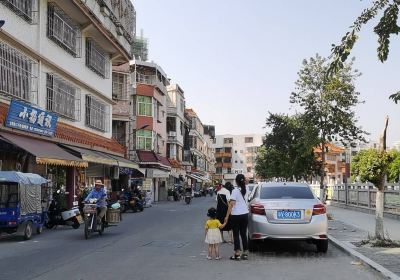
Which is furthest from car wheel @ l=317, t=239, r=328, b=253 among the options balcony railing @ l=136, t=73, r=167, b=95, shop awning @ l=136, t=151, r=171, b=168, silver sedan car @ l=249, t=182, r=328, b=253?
balcony railing @ l=136, t=73, r=167, b=95

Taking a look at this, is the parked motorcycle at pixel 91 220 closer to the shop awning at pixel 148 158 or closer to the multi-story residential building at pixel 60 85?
the multi-story residential building at pixel 60 85

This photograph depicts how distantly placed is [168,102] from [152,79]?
14.3 m

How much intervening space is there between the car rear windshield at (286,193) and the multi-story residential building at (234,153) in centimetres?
13565

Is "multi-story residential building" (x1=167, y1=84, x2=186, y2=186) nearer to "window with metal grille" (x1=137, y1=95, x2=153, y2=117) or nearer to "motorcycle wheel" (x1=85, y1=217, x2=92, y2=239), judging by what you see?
"window with metal grille" (x1=137, y1=95, x2=153, y2=117)

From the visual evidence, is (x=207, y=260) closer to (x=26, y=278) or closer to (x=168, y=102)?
(x=26, y=278)

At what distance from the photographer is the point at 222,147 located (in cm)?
15650

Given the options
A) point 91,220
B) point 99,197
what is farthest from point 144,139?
point 91,220

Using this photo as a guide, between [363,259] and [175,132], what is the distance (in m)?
57.7

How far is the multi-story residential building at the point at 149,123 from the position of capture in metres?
51.3

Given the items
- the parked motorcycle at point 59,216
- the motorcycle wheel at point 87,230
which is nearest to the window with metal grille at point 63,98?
the parked motorcycle at point 59,216

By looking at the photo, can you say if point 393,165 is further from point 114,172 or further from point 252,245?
point 114,172

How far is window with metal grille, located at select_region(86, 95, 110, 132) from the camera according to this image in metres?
30.1

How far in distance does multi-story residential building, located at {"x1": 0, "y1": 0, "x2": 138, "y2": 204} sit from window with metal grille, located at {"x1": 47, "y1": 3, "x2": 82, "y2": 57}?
4 centimetres

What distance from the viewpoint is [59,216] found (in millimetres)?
18922
